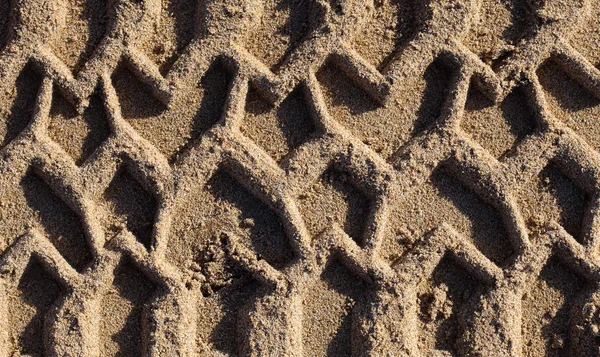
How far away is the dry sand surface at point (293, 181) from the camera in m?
0.89

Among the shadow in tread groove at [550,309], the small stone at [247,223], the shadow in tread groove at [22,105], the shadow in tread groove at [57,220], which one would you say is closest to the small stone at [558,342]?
the shadow in tread groove at [550,309]

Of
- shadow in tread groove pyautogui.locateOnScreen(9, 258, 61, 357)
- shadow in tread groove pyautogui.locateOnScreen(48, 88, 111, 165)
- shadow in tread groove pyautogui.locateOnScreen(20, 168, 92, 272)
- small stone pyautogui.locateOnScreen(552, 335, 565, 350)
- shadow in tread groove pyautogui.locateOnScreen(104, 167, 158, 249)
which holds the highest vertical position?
small stone pyautogui.locateOnScreen(552, 335, 565, 350)

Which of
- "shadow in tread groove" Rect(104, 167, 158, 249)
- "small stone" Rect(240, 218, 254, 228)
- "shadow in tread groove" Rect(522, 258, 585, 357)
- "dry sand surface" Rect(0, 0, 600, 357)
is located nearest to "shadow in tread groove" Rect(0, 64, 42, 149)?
"dry sand surface" Rect(0, 0, 600, 357)

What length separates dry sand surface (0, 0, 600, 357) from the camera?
0.89m

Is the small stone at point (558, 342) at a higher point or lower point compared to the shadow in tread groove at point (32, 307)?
higher

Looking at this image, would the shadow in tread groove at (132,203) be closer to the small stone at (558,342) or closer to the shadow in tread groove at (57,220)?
the shadow in tread groove at (57,220)

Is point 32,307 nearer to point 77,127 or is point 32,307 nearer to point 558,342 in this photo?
point 77,127

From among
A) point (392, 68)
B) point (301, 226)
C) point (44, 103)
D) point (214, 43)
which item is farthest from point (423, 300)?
point (44, 103)

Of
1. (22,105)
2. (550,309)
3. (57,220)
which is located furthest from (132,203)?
(550,309)

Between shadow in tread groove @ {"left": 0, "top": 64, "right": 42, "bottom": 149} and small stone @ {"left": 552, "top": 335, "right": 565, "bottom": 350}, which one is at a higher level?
small stone @ {"left": 552, "top": 335, "right": 565, "bottom": 350}

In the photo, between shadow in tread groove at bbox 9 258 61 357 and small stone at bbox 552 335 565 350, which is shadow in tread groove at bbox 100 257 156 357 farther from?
Result: small stone at bbox 552 335 565 350

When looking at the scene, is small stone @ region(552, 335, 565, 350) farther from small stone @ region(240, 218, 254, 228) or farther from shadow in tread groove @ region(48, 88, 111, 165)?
shadow in tread groove @ region(48, 88, 111, 165)

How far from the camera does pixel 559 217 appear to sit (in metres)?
0.93

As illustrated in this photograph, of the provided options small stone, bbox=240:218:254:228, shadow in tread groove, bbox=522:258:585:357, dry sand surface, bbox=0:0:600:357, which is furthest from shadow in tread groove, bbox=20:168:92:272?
shadow in tread groove, bbox=522:258:585:357
